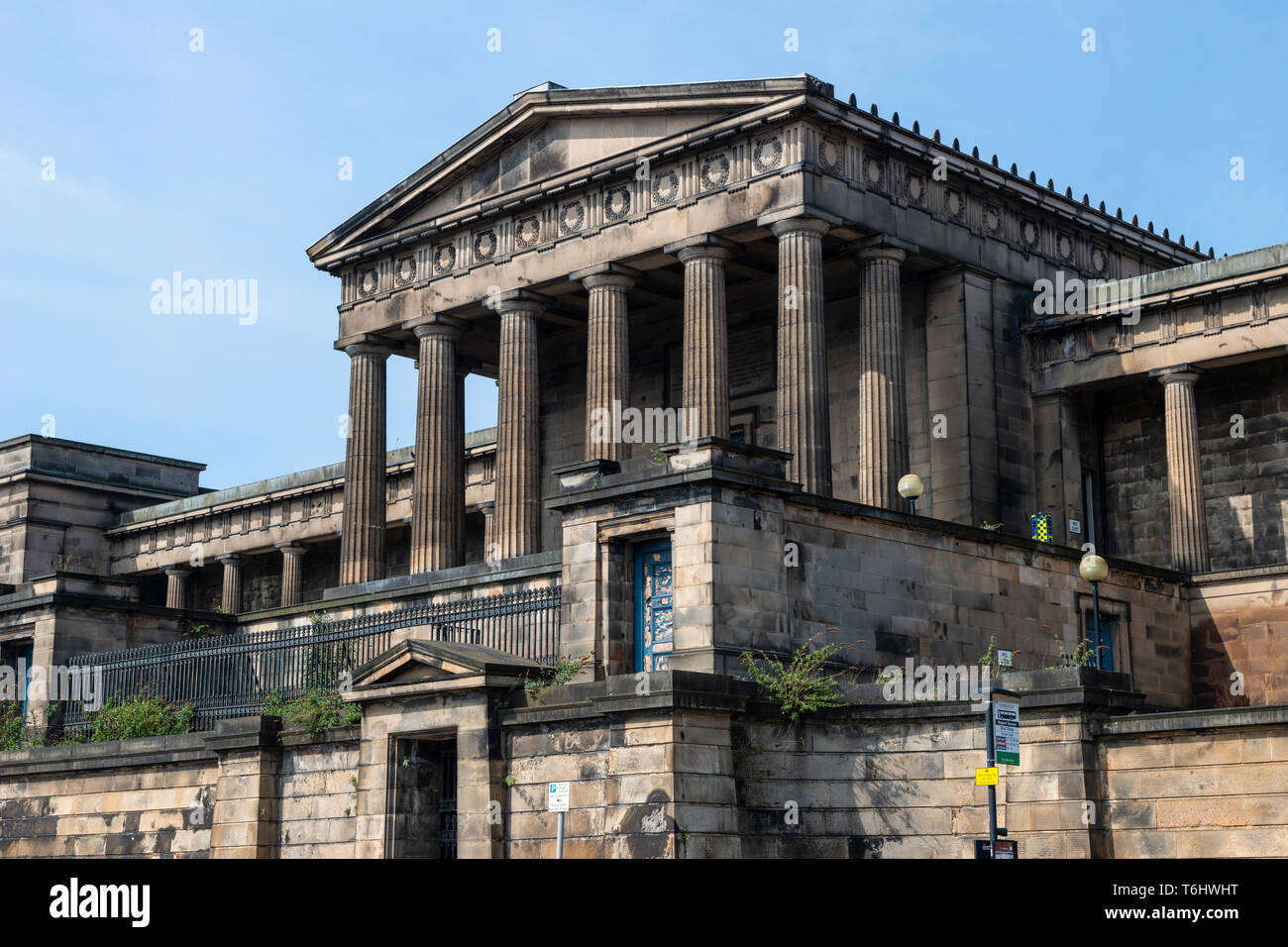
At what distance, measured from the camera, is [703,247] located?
43.1 m

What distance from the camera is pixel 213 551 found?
6850 centimetres

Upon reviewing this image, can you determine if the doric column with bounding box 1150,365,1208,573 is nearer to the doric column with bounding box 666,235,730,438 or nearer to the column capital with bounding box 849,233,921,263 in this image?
the column capital with bounding box 849,233,921,263

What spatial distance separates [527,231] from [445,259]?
3.37 m

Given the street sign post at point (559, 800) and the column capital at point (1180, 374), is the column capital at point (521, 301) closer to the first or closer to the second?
the column capital at point (1180, 374)

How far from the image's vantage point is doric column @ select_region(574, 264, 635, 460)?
43875 millimetres

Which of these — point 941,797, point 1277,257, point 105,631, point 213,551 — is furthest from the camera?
point 213,551

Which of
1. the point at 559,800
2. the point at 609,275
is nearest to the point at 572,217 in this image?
the point at 609,275

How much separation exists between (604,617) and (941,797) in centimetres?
640

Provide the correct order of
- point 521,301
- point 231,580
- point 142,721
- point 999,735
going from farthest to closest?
point 231,580, point 521,301, point 142,721, point 999,735

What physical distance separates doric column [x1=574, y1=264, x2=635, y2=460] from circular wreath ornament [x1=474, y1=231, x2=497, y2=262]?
3748 millimetres

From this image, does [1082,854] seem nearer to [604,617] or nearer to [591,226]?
[604,617]

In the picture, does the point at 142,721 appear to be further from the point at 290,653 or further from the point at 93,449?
the point at 93,449

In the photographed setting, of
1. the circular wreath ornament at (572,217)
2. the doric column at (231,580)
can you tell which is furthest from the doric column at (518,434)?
the doric column at (231,580)
